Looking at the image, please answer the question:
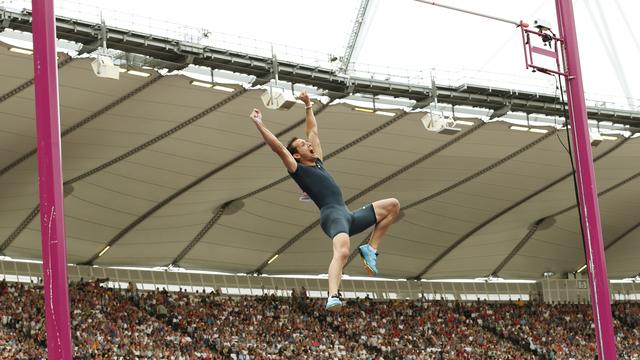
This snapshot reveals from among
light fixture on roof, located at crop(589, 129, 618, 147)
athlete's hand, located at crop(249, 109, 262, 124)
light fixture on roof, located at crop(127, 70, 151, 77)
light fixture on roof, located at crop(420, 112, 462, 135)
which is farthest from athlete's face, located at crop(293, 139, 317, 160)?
light fixture on roof, located at crop(420, 112, 462, 135)

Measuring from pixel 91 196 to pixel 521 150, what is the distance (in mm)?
13222

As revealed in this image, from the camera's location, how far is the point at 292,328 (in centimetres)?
3394

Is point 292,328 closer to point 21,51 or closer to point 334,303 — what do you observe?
point 21,51

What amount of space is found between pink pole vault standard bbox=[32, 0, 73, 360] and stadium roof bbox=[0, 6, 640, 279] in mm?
Result: 14735

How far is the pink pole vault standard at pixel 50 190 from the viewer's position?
7488mm

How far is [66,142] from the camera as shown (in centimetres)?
2716

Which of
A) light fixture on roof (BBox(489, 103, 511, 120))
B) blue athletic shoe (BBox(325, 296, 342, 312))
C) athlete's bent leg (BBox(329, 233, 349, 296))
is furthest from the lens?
light fixture on roof (BBox(489, 103, 511, 120))

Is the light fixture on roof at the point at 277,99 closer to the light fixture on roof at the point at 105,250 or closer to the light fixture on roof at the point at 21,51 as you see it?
the light fixture on roof at the point at 21,51

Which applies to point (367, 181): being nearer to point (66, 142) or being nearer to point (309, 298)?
point (309, 298)

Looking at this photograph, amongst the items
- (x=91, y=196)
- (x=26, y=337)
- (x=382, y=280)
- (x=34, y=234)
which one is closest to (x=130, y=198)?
(x=91, y=196)

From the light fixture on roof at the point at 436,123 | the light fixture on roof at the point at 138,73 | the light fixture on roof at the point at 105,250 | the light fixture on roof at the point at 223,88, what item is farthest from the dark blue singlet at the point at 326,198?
the light fixture on roof at the point at 105,250

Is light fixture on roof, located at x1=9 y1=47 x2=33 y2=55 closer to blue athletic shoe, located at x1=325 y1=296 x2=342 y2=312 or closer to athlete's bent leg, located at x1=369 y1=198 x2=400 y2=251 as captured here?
athlete's bent leg, located at x1=369 y1=198 x2=400 y2=251

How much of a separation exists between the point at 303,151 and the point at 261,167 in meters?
21.6

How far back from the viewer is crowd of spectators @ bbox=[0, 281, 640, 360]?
27.9 metres
